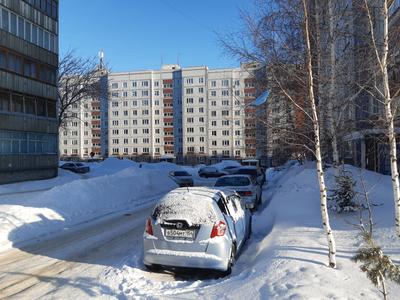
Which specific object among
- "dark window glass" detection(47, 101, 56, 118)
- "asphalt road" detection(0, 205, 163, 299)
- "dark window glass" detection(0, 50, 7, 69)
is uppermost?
"dark window glass" detection(0, 50, 7, 69)

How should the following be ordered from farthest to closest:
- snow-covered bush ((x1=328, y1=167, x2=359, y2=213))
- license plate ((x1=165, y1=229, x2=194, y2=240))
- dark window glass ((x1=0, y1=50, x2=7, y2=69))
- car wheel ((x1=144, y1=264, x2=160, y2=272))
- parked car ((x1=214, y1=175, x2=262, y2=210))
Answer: dark window glass ((x1=0, y1=50, x2=7, y2=69)) → parked car ((x1=214, y1=175, x2=262, y2=210)) → snow-covered bush ((x1=328, y1=167, x2=359, y2=213)) → car wheel ((x1=144, y1=264, x2=160, y2=272)) → license plate ((x1=165, y1=229, x2=194, y2=240))

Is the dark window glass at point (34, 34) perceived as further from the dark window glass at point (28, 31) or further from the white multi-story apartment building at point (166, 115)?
the white multi-story apartment building at point (166, 115)

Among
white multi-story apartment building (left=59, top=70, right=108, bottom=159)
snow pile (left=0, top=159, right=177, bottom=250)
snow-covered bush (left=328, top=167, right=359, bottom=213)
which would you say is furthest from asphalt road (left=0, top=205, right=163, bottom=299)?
white multi-story apartment building (left=59, top=70, right=108, bottom=159)

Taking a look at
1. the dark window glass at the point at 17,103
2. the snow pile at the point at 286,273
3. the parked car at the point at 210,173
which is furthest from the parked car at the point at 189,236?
the parked car at the point at 210,173

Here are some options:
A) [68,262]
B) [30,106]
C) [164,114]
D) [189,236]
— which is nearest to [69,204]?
[68,262]

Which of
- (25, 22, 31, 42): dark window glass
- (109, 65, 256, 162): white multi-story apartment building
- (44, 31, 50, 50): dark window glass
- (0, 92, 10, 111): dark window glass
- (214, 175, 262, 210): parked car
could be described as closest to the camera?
(214, 175, 262, 210): parked car

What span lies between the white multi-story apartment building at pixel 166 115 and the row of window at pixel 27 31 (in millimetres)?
69785

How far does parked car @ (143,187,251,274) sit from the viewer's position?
7.77 metres

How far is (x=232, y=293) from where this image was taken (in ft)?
20.9

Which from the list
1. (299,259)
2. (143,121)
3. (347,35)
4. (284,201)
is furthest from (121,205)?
(143,121)

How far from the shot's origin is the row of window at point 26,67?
3022 cm

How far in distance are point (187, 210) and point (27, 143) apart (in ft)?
90.7

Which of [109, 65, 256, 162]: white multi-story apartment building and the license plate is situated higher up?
[109, 65, 256, 162]: white multi-story apartment building

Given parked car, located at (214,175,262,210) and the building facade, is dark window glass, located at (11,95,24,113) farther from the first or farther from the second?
parked car, located at (214,175,262,210)
